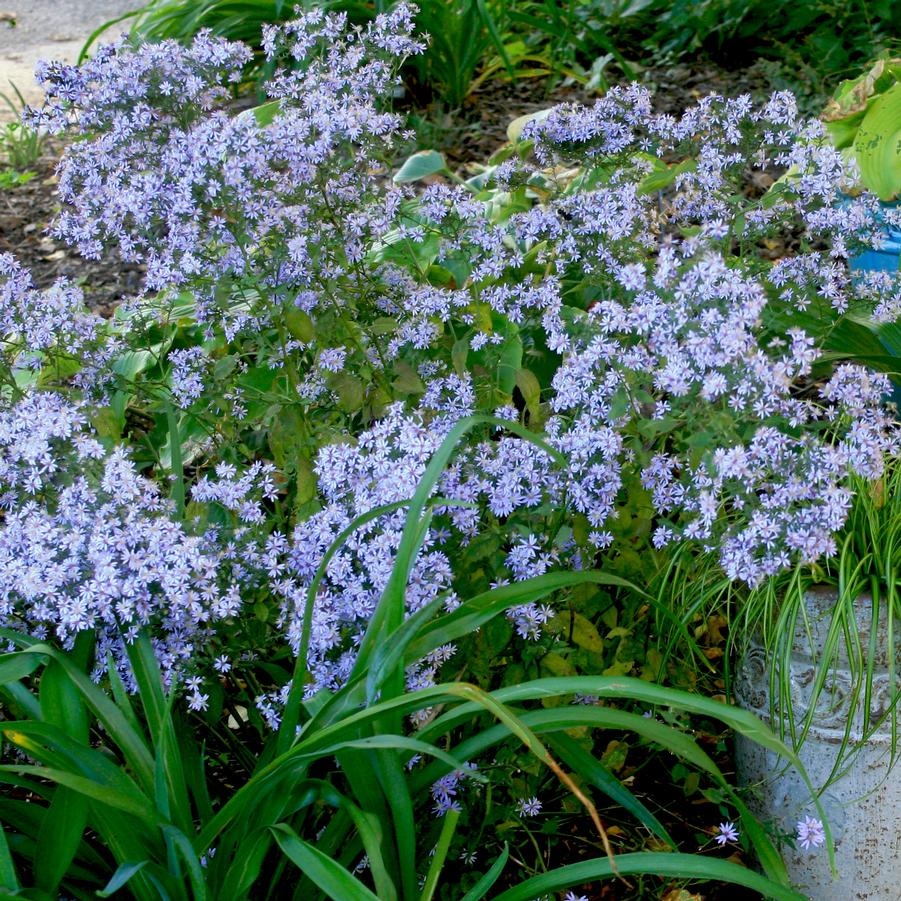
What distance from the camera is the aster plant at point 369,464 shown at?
5.08 feet

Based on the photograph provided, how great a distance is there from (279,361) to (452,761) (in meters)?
1.08

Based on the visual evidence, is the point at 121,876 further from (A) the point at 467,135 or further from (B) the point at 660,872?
(A) the point at 467,135

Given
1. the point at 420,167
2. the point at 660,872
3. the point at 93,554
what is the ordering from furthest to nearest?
the point at 420,167
the point at 93,554
the point at 660,872

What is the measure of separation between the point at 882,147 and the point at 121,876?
2318 mm

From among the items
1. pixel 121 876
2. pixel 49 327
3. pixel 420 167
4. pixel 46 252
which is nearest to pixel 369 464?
pixel 121 876

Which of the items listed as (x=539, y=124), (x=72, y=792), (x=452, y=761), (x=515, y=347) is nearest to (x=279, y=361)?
(x=515, y=347)

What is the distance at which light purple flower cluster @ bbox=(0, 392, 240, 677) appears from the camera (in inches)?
63.7

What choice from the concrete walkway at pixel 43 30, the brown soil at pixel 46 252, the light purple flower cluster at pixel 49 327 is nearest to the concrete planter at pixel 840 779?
the light purple flower cluster at pixel 49 327

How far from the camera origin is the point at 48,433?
1797 millimetres

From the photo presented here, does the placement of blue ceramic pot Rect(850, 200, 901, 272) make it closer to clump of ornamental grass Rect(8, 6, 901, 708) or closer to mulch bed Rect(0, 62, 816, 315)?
clump of ornamental grass Rect(8, 6, 901, 708)

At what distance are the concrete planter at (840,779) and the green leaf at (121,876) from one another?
970mm

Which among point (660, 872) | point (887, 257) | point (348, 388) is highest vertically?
point (348, 388)

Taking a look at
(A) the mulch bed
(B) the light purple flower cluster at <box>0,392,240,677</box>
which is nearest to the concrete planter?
(B) the light purple flower cluster at <box>0,392,240,677</box>

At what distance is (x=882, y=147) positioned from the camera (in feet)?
9.01
